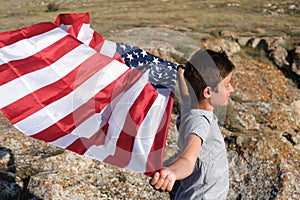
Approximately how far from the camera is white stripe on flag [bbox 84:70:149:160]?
4.04 meters

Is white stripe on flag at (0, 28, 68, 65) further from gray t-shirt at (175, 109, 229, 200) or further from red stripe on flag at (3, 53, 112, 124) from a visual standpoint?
gray t-shirt at (175, 109, 229, 200)

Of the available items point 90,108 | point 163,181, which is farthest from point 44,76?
point 163,181

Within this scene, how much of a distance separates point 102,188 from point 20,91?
1.64 meters

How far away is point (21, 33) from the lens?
4969 millimetres

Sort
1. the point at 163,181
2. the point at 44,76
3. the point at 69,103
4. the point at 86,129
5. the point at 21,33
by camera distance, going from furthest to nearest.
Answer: the point at 21,33 < the point at 44,76 < the point at 69,103 < the point at 86,129 < the point at 163,181

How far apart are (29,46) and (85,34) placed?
0.80 meters

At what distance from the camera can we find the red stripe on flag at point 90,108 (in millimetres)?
4145

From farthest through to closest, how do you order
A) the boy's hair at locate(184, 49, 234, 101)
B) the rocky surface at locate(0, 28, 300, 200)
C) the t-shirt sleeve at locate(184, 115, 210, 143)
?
the rocky surface at locate(0, 28, 300, 200) → the boy's hair at locate(184, 49, 234, 101) → the t-shirt sleeve at locate(184, 115, 210, 143)

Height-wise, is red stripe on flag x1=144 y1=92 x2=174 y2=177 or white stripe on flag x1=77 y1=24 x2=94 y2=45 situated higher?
white stripe on flag x1=77 y1=24 x2=94 y2=45

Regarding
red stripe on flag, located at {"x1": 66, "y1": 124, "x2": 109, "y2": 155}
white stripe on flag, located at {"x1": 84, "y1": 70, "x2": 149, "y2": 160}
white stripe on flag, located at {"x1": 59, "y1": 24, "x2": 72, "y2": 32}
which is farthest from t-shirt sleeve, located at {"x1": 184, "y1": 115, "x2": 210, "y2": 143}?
white stripe on flag, located at {"x1": 59, "y1": 24, "x2": 72, "y2": 32}

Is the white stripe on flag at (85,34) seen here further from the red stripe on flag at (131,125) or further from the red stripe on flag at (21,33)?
the red stripe on flag at (131,125)

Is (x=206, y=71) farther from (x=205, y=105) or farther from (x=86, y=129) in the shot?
(x=86, y=129)

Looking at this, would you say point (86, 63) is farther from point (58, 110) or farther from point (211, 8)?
point (211, 8)

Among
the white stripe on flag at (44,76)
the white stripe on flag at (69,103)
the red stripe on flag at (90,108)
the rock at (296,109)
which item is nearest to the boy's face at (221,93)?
the red stripe on flag at (90,108)
